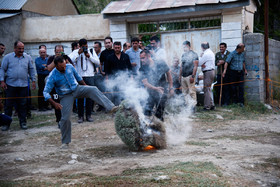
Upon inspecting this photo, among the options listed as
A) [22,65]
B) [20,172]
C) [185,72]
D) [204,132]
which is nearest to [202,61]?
[185,72]

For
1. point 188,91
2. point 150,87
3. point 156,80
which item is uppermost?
point 156,80

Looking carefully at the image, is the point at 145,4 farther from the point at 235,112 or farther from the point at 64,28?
the point at 235,112

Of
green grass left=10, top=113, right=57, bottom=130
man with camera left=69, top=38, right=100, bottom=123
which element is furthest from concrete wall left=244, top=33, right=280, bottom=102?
green grass left=10, top=113, right=57, bottom=130

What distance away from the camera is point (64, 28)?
507 inches

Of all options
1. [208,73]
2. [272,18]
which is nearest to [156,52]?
[208,73]

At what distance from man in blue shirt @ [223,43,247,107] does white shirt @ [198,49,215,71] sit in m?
0.77

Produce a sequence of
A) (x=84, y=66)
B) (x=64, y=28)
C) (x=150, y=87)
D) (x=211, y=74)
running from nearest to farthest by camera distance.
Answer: (x=150, y=87) → (x=84, y=66) → (x=211, y=74) → (x=64, y=28)

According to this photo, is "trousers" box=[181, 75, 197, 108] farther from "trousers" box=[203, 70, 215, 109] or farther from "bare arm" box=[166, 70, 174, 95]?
"bare arm" box=[166, 70, 174, 95]

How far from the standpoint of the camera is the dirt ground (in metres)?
4.46

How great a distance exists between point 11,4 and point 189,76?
8874 millimetres

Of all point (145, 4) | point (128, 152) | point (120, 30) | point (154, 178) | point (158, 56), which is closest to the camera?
point (154, 178)

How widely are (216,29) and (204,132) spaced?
17.4ft

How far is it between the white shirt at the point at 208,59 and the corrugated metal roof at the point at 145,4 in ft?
6.25

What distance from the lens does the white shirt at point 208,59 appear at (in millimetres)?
9828
